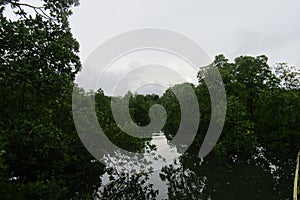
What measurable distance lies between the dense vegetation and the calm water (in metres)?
0.44

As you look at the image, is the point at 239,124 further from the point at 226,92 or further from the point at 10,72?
the point at 10,72

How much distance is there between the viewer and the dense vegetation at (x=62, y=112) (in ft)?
24.1

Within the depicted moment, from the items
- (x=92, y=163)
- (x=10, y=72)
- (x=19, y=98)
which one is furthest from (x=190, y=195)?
(x=10, y=72)

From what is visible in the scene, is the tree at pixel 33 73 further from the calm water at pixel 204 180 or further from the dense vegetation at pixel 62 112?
the calm water at pixel 204 180

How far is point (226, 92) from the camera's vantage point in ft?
75.6

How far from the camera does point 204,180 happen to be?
16.8 m

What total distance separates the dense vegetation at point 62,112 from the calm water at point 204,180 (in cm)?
44

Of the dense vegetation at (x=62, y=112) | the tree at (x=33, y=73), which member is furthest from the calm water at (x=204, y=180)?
the tree at (x=33, y=73)

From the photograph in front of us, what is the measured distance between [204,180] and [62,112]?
1041cm

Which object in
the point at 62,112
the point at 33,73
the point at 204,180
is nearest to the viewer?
the point at 33,73

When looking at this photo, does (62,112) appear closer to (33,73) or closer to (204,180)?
(33,73)

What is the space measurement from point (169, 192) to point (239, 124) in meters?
8.82

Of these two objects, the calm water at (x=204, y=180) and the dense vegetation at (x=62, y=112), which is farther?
the calm water at (x=204, y=180)

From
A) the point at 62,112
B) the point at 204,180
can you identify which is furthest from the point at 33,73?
the point at 204,180
